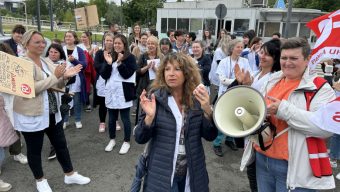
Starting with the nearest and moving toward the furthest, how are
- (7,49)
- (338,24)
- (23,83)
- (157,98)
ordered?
1. (157,98)
2. (338,24)
3. (23,83)
4. (7,49)

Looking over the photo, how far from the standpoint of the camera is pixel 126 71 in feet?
14.3

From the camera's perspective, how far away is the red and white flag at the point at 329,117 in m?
1.78

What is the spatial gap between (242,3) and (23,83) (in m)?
24.1

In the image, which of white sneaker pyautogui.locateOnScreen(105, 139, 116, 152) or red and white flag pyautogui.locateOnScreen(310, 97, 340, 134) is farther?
white sneaker pyautogui.locateOnScreen(105, 139, 116, 152)

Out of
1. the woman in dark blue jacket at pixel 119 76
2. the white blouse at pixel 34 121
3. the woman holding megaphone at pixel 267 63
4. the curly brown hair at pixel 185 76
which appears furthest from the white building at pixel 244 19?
the curly brown hair at pixel 185 76

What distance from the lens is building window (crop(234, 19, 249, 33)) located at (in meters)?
19.8

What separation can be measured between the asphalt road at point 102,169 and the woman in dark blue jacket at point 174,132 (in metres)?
1.42

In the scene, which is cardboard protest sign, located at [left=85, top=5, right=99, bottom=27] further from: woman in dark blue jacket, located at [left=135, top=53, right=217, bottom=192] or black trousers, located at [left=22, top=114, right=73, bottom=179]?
woman in dark blue jacket, located at [left=135, top=53, right=217, bottom=192]

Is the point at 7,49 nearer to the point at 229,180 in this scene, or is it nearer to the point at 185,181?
the point at 185,181

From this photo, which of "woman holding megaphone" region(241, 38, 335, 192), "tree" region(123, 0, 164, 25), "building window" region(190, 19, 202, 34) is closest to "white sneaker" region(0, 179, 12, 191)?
"woman holding megaphone" region(241, 38, 335, 192)

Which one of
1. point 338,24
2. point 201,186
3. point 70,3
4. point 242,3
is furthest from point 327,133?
point 70,3

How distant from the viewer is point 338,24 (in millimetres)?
2502

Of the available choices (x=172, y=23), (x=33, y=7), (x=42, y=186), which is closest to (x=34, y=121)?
(x=42, y=186)

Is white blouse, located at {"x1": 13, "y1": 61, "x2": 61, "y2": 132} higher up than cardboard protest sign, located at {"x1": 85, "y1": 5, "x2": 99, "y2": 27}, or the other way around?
cardboard protest sign, located at {"x1": 85, "y1": 5, "x2": 99, "y2": 27}
